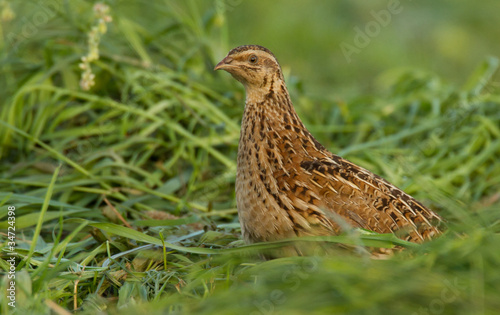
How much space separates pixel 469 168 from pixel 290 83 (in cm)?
203

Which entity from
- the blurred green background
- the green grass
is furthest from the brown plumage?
the blurred green background

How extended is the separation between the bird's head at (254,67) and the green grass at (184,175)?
1025 mm

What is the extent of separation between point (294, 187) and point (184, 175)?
6.96 ft

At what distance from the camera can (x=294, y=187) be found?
4098mm

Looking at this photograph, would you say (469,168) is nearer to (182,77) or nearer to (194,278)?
(182,77)

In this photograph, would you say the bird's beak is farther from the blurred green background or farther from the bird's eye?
the blurred green background

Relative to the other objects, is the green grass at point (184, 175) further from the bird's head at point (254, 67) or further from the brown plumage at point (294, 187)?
the bird's head at point (254, 67)

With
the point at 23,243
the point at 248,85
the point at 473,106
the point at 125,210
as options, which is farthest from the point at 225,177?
the point at 473,106

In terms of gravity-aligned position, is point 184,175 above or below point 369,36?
below

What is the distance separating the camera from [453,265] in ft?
10.2

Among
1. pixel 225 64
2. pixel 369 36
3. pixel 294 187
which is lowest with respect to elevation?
pixel 294 187

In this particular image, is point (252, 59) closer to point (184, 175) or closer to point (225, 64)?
point (225, 64)

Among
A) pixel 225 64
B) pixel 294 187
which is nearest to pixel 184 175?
pixel 225 64

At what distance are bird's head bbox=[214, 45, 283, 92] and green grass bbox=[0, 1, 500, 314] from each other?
1025 mm
